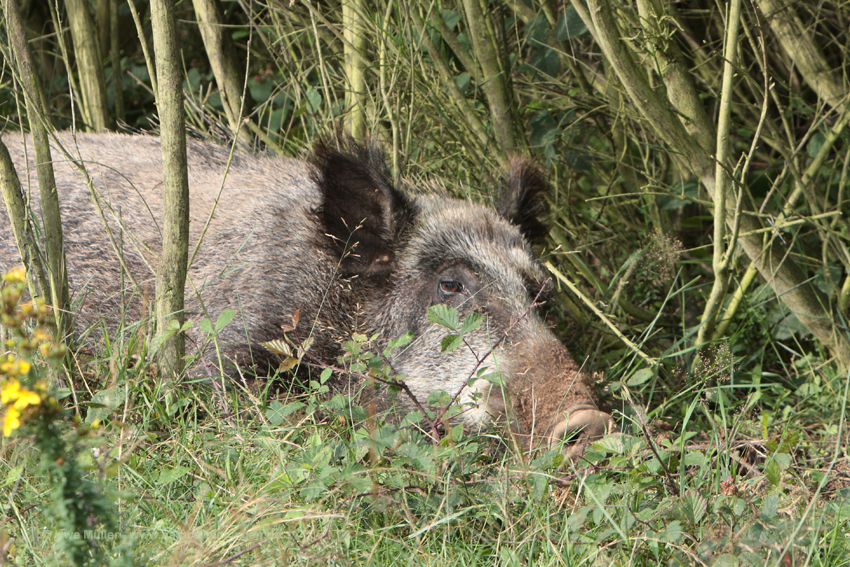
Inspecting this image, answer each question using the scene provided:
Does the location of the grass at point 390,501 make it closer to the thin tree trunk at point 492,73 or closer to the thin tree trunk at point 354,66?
the thin tree trunk at point 492,73

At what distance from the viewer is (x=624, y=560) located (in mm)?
2047

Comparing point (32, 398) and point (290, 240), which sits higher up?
point (32, 398)

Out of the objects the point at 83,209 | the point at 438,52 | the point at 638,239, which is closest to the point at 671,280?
the point at 638,239

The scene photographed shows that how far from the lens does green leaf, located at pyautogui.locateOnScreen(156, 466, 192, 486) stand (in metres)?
2.25

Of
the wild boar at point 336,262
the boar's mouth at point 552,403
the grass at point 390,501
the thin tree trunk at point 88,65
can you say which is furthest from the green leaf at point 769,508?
the thin tree trunk at point 88,65

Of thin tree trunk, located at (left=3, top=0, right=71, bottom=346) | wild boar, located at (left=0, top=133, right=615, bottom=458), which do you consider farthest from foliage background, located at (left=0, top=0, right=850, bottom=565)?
wild boar, located at (left=0, top=133, right=615, bottom=458)

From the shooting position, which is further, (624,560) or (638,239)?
(638,239)

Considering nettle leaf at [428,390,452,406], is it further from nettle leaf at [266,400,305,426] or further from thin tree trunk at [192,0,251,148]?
thin tree trunk at [192,0,251,148]

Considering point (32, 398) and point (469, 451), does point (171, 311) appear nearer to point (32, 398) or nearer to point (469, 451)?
point (469, 451)

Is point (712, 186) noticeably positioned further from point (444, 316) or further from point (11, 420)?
point (11, 420)

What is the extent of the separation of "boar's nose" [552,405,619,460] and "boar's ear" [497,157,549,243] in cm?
123

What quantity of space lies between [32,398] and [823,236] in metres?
3.90

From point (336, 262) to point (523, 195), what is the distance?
94 cm

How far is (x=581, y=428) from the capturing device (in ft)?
8.82
